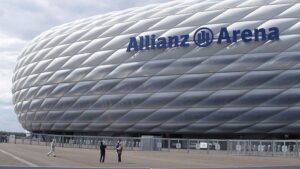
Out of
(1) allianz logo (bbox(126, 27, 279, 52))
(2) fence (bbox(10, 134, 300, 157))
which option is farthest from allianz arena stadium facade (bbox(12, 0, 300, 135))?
(2) fence (bbox(10, 134, 300, 157))

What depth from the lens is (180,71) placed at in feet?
155

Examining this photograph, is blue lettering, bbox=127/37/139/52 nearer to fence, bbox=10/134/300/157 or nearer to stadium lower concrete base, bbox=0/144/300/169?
fence, bbox=10/134/300/157

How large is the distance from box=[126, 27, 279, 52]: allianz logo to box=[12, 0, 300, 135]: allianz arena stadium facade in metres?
0.08

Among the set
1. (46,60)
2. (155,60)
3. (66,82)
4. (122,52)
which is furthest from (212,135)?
(46,60)

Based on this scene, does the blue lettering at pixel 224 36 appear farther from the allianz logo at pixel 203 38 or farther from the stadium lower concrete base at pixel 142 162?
the stadium lower concrete base at pixel 142 162

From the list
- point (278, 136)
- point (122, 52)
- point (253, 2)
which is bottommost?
point (278, 136)

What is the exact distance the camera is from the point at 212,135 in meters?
48.1

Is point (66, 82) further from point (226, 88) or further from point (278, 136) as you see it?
point (278, 136)

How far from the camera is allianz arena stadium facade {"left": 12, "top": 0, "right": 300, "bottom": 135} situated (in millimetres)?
44250

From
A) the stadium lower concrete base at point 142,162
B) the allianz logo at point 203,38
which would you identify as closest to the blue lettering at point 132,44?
the allianz logo at point 203,38

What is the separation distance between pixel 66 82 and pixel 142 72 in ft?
31.8

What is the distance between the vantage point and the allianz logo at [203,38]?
44.9 metres

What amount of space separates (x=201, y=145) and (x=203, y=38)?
395 inches

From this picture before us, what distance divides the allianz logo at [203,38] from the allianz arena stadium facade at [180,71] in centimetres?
8
